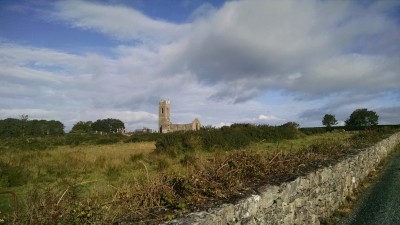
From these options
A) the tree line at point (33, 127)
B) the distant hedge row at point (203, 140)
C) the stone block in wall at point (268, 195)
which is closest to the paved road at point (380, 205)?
the stone block in wall at point (268, 195)

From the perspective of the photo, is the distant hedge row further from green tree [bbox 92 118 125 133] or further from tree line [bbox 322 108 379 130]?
green tree [bbox 92 118 125 133]

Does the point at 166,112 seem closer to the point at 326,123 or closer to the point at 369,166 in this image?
the point at 326,123

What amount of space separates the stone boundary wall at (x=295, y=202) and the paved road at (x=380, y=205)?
1.49 ft

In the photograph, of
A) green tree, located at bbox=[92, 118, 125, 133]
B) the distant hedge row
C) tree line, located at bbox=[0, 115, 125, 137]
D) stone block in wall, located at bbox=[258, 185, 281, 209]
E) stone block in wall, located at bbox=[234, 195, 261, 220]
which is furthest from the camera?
green tree, located at bbox=[92, 118, 125, 133]

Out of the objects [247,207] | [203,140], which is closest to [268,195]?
[247,207]

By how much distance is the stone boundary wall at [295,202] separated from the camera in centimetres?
372

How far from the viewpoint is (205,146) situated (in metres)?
23.2

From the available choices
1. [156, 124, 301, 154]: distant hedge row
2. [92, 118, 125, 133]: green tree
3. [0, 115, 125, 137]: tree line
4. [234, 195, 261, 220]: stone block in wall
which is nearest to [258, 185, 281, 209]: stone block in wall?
[234, 195, 261, 220]: stone block in wall

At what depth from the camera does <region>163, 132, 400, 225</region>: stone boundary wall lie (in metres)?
3.72

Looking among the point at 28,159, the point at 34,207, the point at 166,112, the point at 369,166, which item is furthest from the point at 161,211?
the point at 166,112

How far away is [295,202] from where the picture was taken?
566 centimetres

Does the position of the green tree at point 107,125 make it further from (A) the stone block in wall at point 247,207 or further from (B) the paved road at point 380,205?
(A) the stone block in wall at point 247,207

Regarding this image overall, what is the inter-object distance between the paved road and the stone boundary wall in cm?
45

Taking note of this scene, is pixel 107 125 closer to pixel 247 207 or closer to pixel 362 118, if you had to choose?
pixel 362 118
